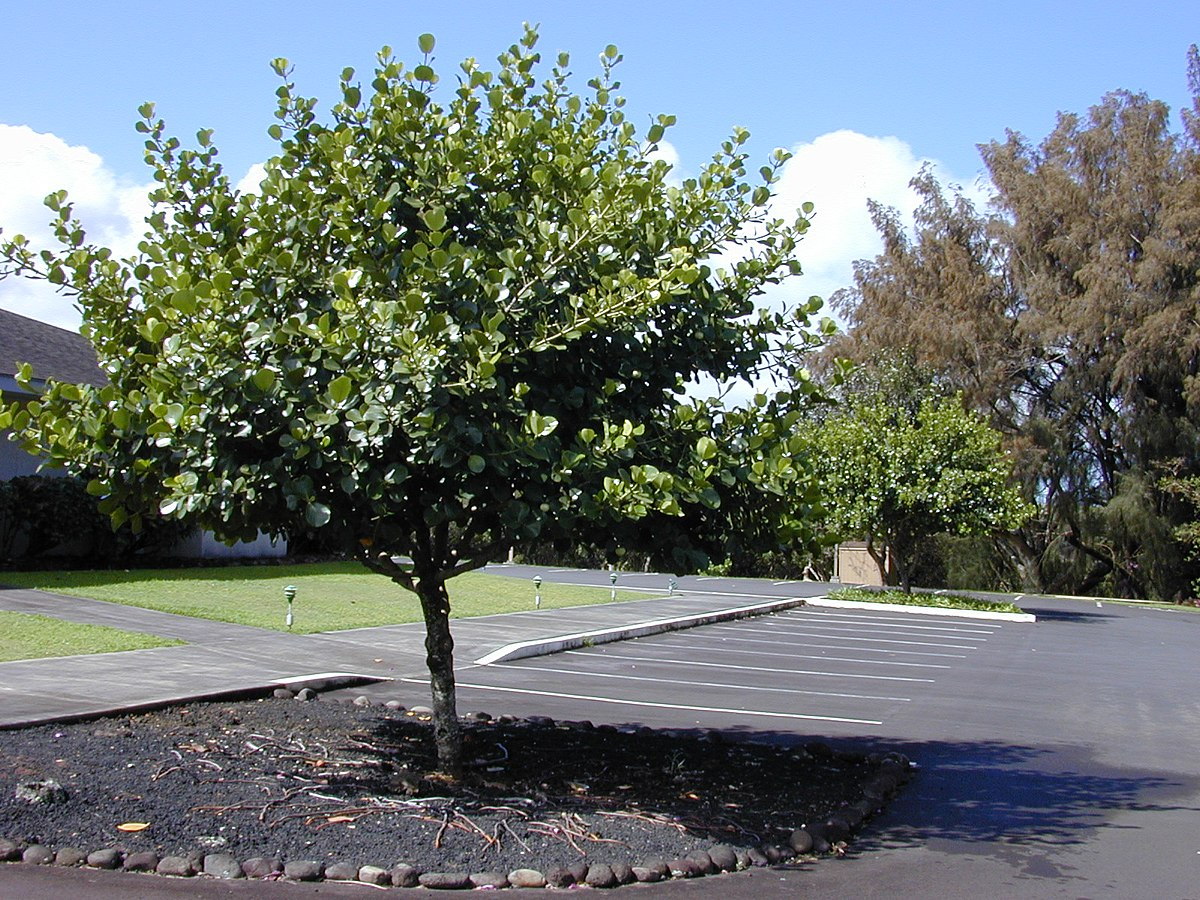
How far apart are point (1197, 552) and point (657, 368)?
112ft

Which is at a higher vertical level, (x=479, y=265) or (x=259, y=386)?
(x=479, y=265)

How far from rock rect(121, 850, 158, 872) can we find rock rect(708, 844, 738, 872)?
2819mm

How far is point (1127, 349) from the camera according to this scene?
34.1 metres

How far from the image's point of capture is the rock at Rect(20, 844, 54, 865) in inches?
221

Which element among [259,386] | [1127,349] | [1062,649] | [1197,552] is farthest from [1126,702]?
[1197,552]

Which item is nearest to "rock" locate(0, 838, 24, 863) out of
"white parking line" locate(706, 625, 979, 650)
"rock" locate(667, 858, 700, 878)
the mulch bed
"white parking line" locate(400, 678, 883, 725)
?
the mulch bed

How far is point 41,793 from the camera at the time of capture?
6.40 metres

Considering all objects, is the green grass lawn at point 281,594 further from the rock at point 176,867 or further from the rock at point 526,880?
the rock at point 526,880

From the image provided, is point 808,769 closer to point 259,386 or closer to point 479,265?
point 479,265

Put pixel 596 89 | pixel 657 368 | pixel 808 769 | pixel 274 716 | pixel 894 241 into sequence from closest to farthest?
pixel 657 368 → pixel 596 89 → pixel 808 769 → pixel 274 716 → pixel 894 241

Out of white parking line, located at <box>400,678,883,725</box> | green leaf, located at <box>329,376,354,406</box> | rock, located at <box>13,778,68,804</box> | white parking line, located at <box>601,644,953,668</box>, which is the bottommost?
white parking line, located at <box>400,678,883,725</box>

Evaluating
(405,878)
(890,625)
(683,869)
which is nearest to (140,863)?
(405,878)

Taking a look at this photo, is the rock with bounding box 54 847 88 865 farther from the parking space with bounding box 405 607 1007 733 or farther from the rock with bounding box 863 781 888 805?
the parking space with bounding box 405 607 1007 733

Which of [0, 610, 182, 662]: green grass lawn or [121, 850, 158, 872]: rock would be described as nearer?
[121, 850, 158, 872]: rock
